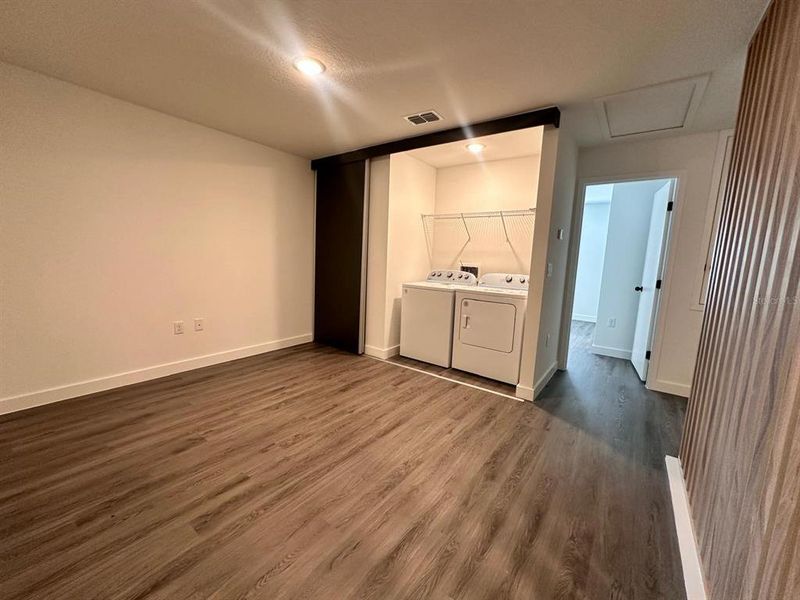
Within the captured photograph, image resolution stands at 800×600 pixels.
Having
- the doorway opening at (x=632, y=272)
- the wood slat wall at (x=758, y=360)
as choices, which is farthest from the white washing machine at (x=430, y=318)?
the wood slat wall at (x=758, y=360)

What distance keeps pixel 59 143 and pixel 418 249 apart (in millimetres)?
3266

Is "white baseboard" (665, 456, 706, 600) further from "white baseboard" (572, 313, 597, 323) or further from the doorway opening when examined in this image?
"white baseboard" (572, 313, 597, 323)

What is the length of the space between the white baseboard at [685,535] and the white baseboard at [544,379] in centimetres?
99

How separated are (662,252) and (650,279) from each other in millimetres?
361

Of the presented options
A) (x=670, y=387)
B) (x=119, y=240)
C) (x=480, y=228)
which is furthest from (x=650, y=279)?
(x=119, y=240)

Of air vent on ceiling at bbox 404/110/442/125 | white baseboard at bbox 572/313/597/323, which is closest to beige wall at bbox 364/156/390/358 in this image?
air vent on ceiling at bbox 404/110/442/125

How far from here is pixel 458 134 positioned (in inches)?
114

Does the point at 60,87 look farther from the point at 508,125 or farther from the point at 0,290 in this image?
the point at 508,125

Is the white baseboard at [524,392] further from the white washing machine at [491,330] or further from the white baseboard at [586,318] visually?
the white baseboard at [586,318]

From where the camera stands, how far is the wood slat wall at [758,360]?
31.8 inches

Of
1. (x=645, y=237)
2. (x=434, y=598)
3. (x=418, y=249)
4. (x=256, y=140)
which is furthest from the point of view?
(x=418, y=249)

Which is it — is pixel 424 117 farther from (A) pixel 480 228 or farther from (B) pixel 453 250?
(B) pixel 453 250

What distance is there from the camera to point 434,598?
1.14 meters

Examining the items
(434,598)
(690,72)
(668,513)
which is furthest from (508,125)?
(434,598)
